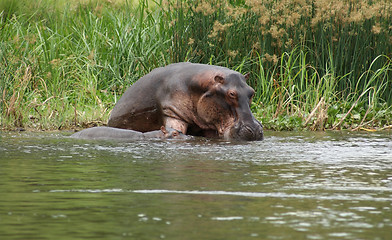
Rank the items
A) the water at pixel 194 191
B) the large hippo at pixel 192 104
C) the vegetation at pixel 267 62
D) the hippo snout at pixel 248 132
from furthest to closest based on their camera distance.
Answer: the vegetation at pixel 267 62 < the large hippo at pixel 192 104 < the hippo snout at pixel 248 132 < the water at pixel 194 191

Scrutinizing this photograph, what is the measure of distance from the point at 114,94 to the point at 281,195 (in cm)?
699

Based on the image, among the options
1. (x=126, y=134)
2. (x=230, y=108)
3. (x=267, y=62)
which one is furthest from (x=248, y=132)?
(x=267, y=62)

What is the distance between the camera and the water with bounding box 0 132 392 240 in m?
2.96

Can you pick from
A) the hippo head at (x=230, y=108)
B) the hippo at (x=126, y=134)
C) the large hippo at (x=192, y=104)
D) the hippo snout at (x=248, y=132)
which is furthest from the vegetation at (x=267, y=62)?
the hippo snout at (x=248, y=132)

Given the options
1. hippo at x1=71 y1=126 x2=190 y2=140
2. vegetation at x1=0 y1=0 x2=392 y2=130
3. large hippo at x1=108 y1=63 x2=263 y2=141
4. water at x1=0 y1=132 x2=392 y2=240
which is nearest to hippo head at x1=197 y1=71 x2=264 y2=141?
large hippo at x1=108 y1=63 x2=263 y2=141

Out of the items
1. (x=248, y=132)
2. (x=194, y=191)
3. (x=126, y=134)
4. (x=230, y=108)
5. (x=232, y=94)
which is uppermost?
(x=194, y=191)

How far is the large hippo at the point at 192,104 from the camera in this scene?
7648 mm

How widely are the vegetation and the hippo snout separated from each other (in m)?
1.92

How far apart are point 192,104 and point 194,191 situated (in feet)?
13.6

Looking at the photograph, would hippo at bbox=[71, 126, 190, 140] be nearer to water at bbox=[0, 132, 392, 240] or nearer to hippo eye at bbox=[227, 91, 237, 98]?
hippo eye at bbox=[227, 91, 237, 98]

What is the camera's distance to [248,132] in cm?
743

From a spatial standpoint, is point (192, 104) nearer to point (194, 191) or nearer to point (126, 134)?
point (126, 134)

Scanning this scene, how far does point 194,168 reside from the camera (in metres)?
5.02

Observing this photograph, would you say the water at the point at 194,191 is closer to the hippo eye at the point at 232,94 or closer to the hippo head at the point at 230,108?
the hippo head at the point at 230,108
